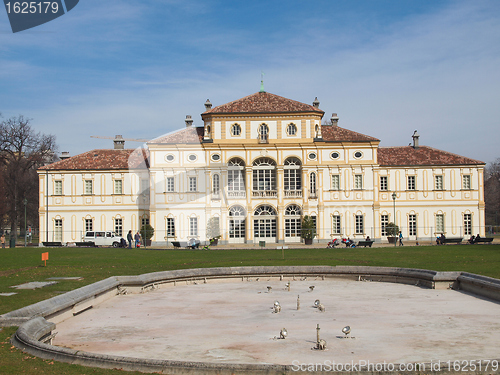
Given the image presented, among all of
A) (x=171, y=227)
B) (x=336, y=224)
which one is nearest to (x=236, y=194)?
(x=171, y=227)

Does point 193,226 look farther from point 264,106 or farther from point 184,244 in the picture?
point 264,106

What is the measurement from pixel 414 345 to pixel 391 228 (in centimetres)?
4431

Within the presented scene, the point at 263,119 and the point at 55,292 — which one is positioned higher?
the point at 263,119

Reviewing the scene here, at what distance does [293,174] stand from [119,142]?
20196 mm

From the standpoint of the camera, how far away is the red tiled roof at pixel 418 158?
5669cm

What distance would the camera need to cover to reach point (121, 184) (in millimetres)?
56281

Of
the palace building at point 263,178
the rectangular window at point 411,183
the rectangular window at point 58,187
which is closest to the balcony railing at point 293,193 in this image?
the palace building at point 263,178

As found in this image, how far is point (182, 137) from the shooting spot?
181 feet

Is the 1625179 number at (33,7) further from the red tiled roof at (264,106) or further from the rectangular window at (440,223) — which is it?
→ the rectangular window at (440,223)

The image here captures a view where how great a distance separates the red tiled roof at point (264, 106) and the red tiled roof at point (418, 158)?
Result: 8779mm

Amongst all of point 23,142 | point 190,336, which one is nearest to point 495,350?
point 190,336

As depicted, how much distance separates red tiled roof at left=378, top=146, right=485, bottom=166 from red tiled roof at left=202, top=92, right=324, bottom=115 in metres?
8.78

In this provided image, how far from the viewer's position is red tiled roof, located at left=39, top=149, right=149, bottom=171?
2221 inches

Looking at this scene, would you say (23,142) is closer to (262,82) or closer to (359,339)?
(262,82)
